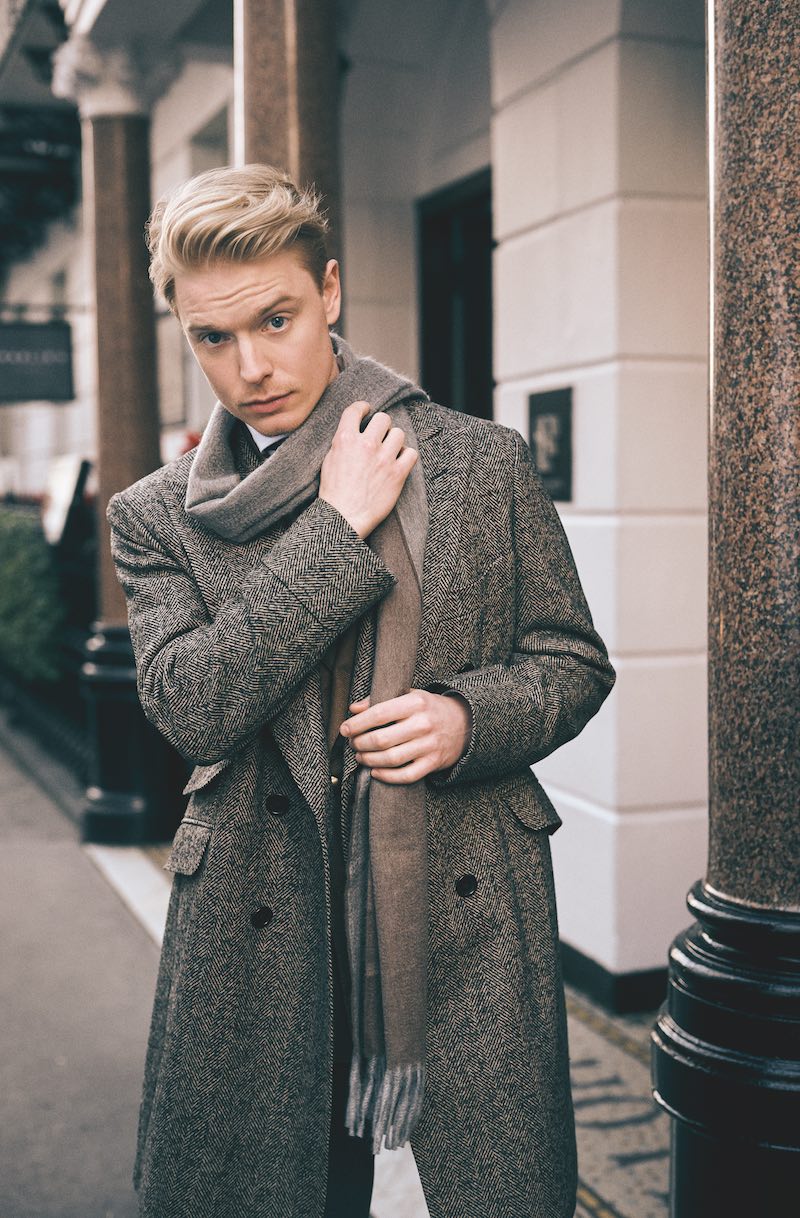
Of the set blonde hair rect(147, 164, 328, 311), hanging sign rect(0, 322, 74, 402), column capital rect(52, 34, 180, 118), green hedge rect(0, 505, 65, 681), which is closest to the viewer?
blonde hair rect(147, 164, 328, 311)

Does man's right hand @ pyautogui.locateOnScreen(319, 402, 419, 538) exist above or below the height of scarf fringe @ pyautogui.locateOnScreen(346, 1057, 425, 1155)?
above

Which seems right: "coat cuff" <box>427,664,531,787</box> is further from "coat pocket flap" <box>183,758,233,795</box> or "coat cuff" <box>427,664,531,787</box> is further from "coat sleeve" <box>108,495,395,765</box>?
"coat pocket flap" <box>183,758,233,795</box>

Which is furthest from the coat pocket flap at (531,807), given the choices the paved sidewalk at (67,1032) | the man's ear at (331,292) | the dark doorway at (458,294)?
the dark doorway at (458,294)

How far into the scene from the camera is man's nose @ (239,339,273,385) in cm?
162

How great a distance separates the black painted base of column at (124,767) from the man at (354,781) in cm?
463

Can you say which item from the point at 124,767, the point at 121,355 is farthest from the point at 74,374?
the point at 124,767

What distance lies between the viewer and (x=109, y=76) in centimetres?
636

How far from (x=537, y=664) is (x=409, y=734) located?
0.76ft

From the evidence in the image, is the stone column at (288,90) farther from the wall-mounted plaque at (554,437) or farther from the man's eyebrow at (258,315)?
the man's eyebrow at (258,315)

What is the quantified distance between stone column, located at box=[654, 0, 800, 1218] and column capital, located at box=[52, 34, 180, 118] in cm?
498

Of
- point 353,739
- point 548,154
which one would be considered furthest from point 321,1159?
point 548,154

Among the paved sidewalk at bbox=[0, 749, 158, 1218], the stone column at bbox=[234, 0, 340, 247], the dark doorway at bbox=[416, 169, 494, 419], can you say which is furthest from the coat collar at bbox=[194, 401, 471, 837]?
the dark doorway at bbox=[416, 169, 494, 419]

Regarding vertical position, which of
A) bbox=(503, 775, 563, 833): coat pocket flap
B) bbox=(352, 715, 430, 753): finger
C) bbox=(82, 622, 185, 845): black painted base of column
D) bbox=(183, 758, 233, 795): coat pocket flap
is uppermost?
bbox=(352, 715, 430, 753): finger

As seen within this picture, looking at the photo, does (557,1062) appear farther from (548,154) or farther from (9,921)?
(9,921)
